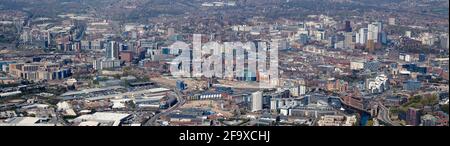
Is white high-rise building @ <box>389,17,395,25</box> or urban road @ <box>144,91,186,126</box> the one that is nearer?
urban road @ <box>144,91,186,126</box>

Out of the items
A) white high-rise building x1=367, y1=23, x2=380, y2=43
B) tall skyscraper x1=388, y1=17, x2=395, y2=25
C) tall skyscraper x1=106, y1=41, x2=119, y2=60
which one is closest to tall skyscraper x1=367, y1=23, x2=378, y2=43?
white high-rise building x1=367, y1=23, x2=380, y2=43

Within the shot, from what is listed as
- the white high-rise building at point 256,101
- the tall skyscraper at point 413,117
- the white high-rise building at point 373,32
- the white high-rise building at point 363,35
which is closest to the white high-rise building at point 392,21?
the white high-rise building at point 373,32

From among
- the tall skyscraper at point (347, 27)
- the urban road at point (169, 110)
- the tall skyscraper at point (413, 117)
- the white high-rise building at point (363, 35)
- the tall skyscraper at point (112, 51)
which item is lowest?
the urban road at point (169, 110)

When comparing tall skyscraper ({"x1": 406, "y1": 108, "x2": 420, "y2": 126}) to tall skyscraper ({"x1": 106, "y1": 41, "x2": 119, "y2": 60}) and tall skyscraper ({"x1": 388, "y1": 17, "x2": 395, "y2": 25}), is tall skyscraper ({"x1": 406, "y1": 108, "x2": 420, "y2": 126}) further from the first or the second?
tall skyscraper ({"x1": 106, "y1": 41, "x2": 119, "y2": 60})

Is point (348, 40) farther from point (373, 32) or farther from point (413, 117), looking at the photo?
point (413, 117)

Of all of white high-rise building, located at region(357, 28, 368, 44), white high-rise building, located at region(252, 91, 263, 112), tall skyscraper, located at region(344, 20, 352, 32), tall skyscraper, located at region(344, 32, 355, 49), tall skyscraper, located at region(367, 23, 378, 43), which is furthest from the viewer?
tall skyscraper, located at region(344, 20, 352, 32)

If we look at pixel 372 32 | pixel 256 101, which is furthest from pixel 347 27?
pixel 256 101

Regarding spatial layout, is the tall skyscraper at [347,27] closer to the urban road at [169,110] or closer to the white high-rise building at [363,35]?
the white high-rise building at [363,35]

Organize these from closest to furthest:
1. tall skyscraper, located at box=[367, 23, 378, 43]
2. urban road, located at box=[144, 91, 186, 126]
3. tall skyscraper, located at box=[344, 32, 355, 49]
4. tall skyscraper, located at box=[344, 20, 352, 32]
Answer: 1. urban road, located at box=[144, 91, 186, 126]
2. tall skyscraper, located at box=[367, 23, 378, 43]
3. tall skyscraper, located at box=[344, 32, 355, 49]
4. tall skyscraper, located at box=[344, 20, 352, 32]
